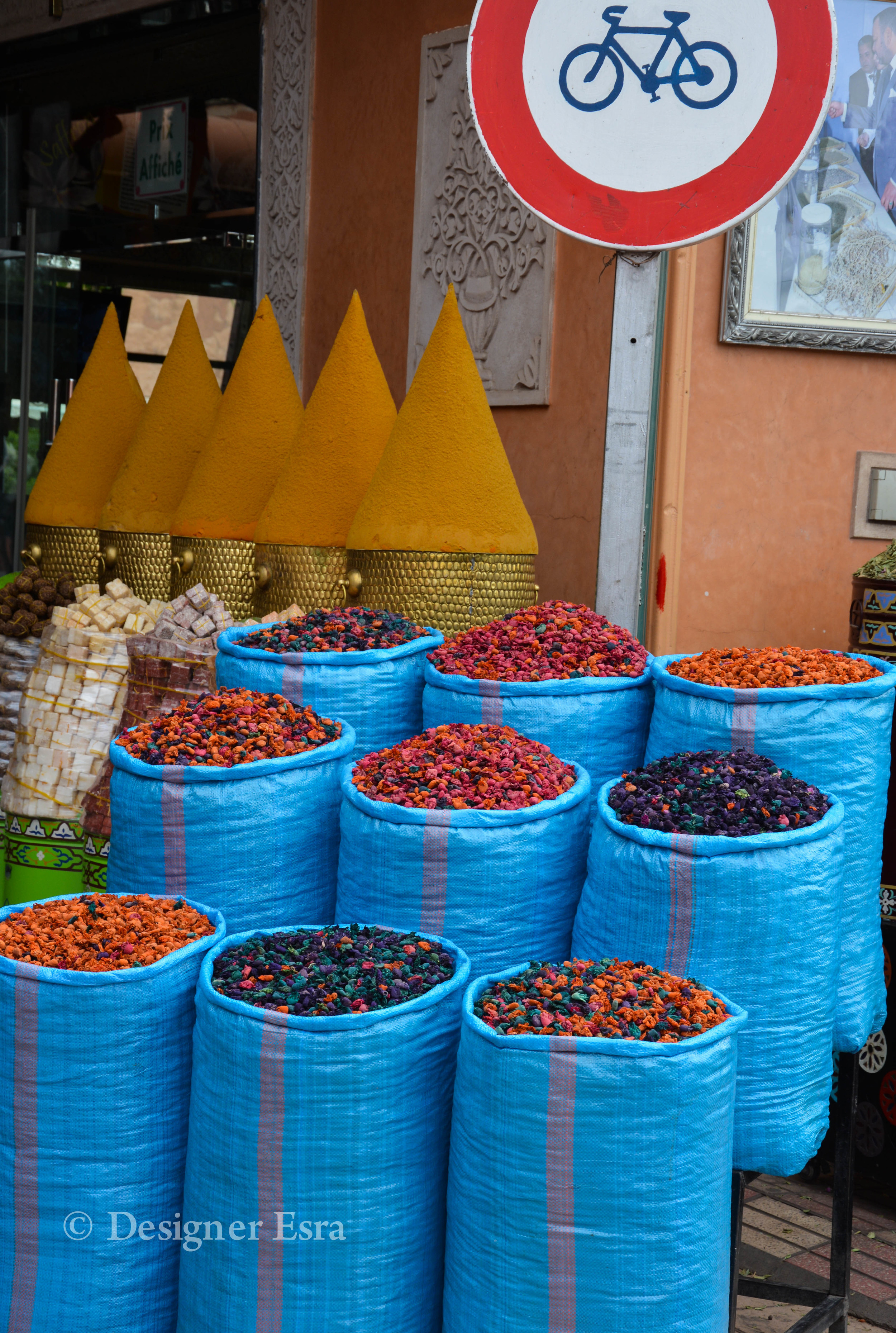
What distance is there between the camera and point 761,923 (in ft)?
4.69

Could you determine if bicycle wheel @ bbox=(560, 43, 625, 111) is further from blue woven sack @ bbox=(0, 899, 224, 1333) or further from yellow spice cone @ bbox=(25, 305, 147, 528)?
yellow spice cone @ bbox=(25, 305, 147, 528)

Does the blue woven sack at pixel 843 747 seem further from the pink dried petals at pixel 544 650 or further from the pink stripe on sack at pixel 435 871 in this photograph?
the pink stripe on sack at pixel 435 871

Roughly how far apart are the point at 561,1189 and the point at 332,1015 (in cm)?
29

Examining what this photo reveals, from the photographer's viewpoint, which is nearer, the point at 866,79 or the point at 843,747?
the point at 843,747

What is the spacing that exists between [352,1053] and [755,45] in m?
1.33

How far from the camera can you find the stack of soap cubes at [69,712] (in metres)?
2.48


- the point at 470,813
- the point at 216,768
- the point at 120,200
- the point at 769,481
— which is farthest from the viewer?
the point at 120,200

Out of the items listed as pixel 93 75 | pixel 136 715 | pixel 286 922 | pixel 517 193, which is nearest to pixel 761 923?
pixel 286 922

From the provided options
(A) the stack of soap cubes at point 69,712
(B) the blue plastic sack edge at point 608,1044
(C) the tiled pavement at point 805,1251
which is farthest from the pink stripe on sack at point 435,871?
(A) the stack of soap cubes at point 69,712

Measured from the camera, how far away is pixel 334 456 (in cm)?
267

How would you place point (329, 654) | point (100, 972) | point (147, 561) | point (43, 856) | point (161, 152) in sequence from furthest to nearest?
point (161, 152) < point (147, 561) < point (43, 856) < point (329, 654) < point (100, 972)

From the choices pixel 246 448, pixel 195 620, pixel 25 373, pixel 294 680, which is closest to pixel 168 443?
pixel 246 448

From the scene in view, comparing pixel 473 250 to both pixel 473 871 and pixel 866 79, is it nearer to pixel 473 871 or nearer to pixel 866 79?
pixel 866 79

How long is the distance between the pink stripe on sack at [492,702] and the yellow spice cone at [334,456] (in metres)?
0.85
